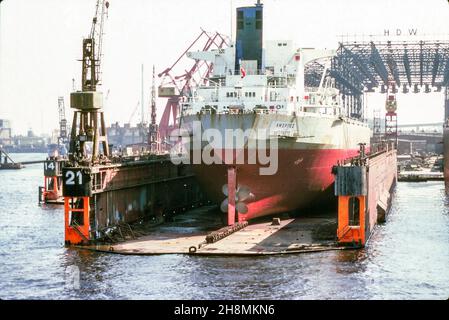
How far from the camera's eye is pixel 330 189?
47.6 m

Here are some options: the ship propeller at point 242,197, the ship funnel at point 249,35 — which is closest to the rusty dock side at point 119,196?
the ship propeller at point 242,197

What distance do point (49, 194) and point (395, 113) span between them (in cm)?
5962

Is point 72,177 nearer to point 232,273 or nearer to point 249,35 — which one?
point 232,273

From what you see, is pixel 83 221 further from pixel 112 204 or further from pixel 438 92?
pixel 438 92

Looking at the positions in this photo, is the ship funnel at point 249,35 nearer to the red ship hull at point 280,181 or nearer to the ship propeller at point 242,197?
the red ship hull at point 280,181

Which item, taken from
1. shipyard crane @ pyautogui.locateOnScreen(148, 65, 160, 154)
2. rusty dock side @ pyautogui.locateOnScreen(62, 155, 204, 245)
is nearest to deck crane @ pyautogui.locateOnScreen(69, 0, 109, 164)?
rusty dock side @ pyautogui.locateOnScreen(62, 155, 204, 245)

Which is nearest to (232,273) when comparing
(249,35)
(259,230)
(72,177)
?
(259,230)

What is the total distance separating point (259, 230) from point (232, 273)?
33.4 feet

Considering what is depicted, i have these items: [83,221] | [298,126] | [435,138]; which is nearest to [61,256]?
[83,221]

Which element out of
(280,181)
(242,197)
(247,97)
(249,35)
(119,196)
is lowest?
(242,197)

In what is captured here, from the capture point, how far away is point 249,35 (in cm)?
4647

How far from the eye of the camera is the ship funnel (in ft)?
152

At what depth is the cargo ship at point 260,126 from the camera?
131ft

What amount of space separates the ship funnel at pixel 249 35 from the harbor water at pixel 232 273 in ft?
50.7
